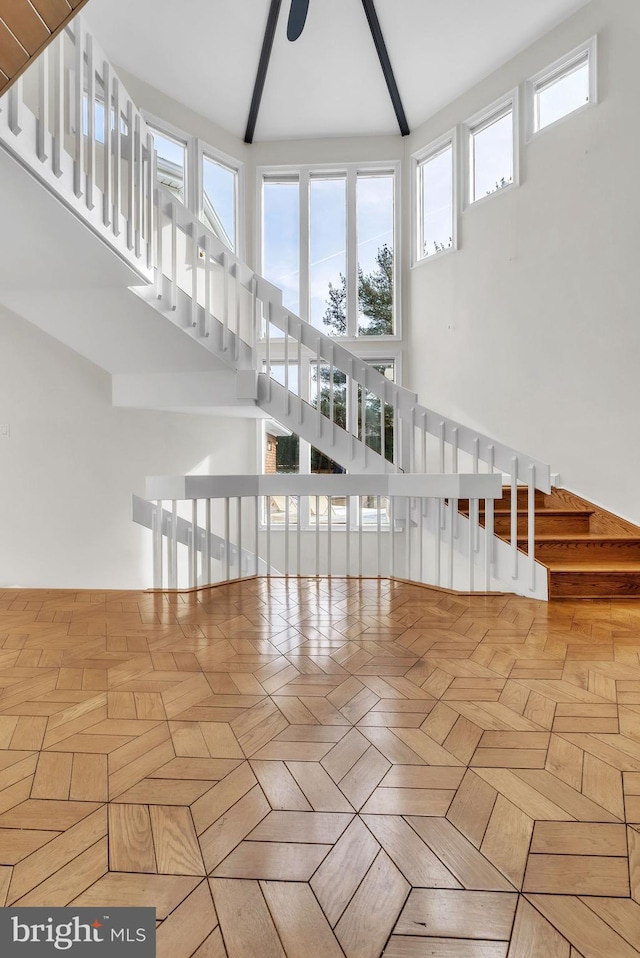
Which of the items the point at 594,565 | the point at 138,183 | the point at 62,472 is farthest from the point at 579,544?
the point at 62,472

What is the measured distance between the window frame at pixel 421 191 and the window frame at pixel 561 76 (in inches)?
35.9

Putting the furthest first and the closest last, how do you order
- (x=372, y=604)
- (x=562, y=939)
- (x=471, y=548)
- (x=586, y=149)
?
1. (x=586, y=149)
2. (x=471, y=548)
3. (x=372, y=604)
4. (x=562, y=939)

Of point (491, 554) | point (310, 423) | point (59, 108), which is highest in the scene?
point (59, 108)

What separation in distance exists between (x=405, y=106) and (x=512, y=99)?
1.30 metres

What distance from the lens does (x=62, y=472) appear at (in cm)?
504

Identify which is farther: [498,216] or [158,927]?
[498,216]

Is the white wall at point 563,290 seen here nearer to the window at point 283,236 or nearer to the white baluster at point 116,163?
the window at point 283,236

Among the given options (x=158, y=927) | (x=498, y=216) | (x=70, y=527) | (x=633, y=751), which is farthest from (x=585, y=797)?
(x=498, y=216)

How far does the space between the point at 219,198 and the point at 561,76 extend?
3.68m

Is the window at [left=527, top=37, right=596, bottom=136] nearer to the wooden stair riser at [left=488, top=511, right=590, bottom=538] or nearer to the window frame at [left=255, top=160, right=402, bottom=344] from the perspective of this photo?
the window frame at [left=255, top=160, right=402, bottom=344]

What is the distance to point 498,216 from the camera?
545cm

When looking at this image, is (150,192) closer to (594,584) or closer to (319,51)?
(319,51)

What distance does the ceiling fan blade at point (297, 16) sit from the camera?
2957 mm

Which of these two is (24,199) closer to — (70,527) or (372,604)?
(372,604)
